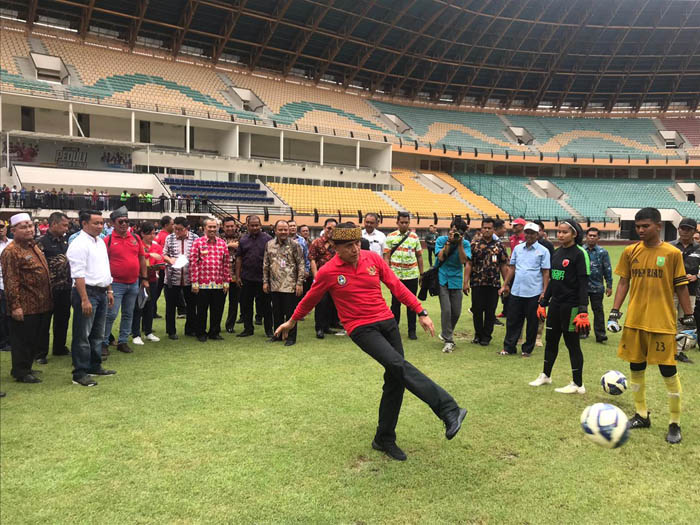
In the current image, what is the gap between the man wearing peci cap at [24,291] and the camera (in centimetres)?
560

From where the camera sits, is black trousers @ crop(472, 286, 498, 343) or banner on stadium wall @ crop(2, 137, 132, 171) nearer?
black trousers @ crop(472, 286, 498, 343)

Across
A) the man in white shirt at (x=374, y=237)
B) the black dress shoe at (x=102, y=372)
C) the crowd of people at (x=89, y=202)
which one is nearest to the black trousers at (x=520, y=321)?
the man in white shirt at (x=374, y=237)

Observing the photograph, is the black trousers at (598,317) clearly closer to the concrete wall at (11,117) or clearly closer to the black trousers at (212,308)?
the black trousers at (212,308)

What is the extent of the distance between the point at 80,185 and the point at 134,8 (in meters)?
14.5

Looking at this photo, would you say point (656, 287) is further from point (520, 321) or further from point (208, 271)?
point (208, 271)

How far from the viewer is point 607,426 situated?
139 inches

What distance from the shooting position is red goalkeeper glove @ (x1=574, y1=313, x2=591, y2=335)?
501cm

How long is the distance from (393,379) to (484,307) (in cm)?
438

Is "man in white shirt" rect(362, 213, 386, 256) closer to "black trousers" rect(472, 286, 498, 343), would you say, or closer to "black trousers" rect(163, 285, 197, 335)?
"black trousers" rect(472, 286, 498, 343)

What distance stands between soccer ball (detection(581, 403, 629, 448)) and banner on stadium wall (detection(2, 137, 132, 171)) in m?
30.4

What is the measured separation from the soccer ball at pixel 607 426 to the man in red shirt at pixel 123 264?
576 cm

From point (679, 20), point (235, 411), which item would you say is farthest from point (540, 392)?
point (679, 20)

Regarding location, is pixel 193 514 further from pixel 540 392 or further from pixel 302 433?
pixel 540 392

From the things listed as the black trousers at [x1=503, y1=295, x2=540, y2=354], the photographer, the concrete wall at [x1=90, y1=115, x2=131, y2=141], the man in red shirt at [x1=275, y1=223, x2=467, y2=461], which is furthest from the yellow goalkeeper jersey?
the concrete wall at [x1=90, y1=115, x2=131, y2=141]
